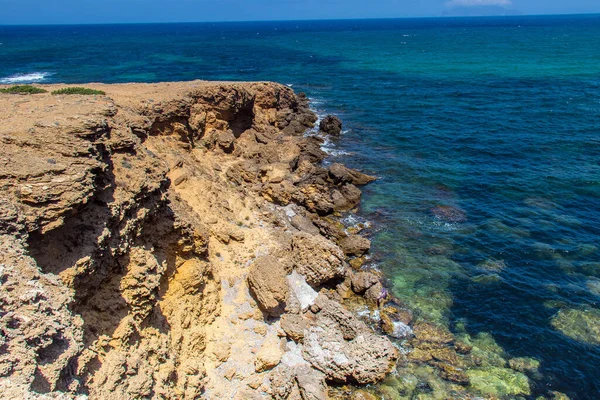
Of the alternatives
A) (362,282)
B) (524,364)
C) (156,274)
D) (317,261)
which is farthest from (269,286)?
(524,364)

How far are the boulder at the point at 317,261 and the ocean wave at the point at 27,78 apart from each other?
7514cm

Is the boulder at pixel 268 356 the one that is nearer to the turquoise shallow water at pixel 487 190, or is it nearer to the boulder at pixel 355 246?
the turquoise shallow water at pixel 487 190

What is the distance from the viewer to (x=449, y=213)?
3372 centimetres

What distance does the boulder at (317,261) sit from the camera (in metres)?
23.5

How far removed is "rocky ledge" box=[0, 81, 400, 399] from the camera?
34.7 ft

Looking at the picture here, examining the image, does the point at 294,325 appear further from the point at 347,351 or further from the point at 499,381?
the point at 499,381

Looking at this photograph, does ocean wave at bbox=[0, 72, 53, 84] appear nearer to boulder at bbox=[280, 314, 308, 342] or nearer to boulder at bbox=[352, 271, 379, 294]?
boulder at bbox=[352, 271, 379, 294]

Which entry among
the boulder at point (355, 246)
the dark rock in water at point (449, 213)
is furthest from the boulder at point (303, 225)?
the dark rock in water at point (449, 213)

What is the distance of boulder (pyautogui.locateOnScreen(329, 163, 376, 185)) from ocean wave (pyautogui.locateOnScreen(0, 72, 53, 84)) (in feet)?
223

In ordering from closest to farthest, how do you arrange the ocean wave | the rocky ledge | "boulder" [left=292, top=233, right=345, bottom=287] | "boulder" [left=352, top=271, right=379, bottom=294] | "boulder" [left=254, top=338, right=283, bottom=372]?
1. the rocky ledge
2. "boulder" [left=254, top=338, right=283, bottom=372]
3. "boulder" [left=292, top=233, right=345, bottom=287]
4. "boulder" [left=352, top=271, right=379, bottom=294]
5. the ocean wave

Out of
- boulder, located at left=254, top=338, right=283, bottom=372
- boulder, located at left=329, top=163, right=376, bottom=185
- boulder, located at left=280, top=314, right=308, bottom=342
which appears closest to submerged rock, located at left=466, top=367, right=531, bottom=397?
boulder, located at left=280, top=314, right=308, bottom=342

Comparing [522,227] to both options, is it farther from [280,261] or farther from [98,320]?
[98,320]

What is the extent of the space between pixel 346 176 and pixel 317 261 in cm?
1428

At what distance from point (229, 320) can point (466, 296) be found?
48.3ft
